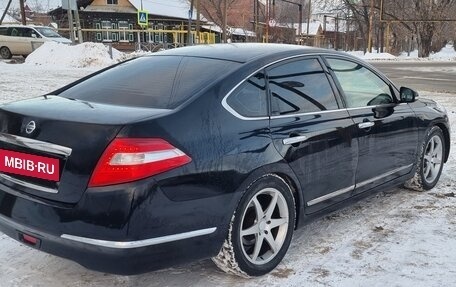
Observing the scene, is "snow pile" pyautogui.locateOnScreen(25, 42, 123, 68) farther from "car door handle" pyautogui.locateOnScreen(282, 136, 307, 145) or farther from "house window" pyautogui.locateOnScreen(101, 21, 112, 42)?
"house window" pyautogui.locateOnScreen(101, 21, 112, 42)

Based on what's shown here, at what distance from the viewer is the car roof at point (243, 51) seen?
369cm

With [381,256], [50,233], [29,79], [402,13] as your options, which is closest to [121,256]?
[50,233]

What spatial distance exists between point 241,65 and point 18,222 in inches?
66.9

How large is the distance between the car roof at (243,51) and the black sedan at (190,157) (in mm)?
15

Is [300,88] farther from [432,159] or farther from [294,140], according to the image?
[432,159]

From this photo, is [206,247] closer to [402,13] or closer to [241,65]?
[241,65]

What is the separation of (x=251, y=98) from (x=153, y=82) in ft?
2.28

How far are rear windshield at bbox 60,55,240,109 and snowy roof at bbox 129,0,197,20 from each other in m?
50.0

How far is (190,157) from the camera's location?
2887 millimetres

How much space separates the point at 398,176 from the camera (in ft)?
15.5

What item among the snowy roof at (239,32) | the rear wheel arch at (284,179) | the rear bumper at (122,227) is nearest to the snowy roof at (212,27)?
the snowy roof at (239,32)

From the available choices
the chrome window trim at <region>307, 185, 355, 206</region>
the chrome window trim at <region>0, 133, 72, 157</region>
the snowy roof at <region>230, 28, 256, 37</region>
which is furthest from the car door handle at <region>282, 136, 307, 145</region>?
the snowy roof at <region>230, 28, 256, 37</region>

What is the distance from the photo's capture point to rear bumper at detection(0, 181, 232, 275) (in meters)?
2.68

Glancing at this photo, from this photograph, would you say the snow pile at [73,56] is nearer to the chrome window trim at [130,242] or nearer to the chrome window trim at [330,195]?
the chrome window trim at [330,195]
